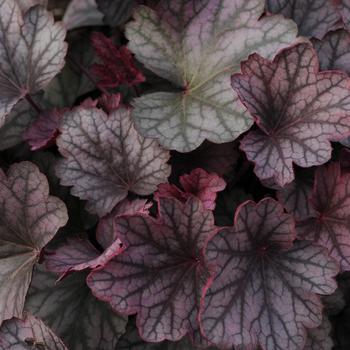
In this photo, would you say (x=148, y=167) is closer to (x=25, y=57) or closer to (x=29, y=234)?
(x=29, y=234)

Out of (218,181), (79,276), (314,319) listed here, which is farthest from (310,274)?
(79,276)

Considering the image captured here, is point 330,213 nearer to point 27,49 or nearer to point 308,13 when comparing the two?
point 308,13

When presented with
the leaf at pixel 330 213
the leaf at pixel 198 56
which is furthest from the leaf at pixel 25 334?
the leaf at pixel 330 213

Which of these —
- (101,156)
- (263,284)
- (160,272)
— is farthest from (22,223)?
(263,284)

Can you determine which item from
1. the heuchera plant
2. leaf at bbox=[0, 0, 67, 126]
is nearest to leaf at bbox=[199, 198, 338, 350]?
the heuchera plant

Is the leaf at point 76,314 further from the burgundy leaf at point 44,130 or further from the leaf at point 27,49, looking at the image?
the leaf at point 27,49

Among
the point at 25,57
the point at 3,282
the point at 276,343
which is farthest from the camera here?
the point at 25,57
